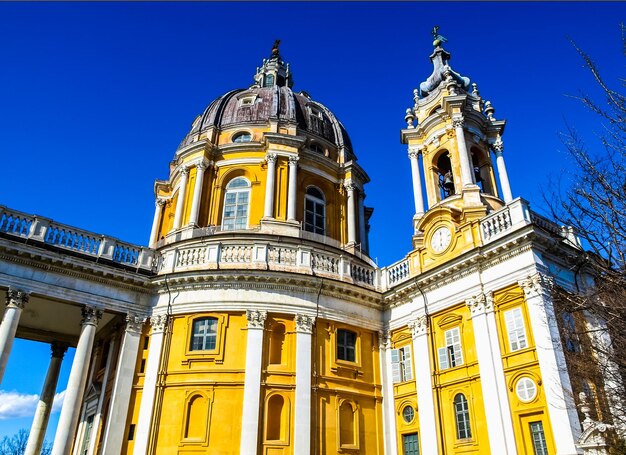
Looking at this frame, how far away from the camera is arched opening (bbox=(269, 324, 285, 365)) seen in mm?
18250

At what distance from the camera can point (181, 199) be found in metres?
25.2

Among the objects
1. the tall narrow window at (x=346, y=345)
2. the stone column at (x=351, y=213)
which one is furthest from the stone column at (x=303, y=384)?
the stone column at (x=351, y=213)

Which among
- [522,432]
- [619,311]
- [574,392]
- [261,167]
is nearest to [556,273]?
[574,392]

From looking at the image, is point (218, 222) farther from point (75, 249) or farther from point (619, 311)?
point (619, 311)

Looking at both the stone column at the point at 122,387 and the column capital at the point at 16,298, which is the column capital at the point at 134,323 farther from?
the column capital at the point at 16,298

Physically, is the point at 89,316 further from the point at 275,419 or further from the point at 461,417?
the point at 461,417

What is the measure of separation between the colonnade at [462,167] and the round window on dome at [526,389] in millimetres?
8064

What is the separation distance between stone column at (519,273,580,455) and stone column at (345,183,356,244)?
1111 centimetres

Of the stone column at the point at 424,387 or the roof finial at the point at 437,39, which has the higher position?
the roof finial at the point at 437,39

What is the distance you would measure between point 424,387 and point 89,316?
12091 mm

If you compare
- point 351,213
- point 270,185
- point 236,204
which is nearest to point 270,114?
point 270,185

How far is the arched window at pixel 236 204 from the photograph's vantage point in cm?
2442

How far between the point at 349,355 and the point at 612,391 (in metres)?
9.96

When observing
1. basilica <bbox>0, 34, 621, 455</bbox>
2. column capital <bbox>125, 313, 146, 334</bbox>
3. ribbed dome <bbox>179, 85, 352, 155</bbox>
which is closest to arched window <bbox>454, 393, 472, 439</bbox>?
basilica <bbox>0, 34, 621, 455</bbox>
